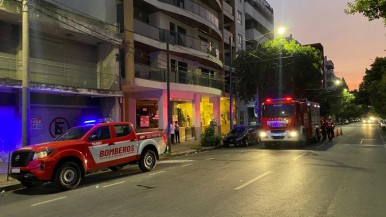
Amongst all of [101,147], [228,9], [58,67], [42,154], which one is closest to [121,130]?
[101,147]

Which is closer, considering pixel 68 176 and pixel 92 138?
pixel 68 176

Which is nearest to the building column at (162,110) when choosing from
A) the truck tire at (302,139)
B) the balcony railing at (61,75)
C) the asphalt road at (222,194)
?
the balcony railing at (61,75)

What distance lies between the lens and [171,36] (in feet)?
94.4

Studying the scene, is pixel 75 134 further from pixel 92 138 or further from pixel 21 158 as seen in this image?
pixel 21 158

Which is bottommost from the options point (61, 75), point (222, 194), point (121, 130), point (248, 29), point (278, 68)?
point (222, 194)

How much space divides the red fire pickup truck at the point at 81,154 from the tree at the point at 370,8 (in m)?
8.40

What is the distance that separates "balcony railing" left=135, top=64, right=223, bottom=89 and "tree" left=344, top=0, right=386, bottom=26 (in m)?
15.2

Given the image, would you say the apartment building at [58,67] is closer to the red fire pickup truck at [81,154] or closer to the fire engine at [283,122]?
the red fire pickup truck at [81,154]

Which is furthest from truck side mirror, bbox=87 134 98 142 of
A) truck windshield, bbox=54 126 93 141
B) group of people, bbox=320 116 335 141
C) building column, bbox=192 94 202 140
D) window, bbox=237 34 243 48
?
window, bbox=237 34 243 48

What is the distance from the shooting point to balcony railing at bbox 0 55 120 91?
17453 mm

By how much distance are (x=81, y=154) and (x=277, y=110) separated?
14979 millimetres

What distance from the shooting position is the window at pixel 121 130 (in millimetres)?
13102

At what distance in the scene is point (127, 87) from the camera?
24.1 metres

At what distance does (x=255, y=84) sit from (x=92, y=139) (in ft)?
88.5
